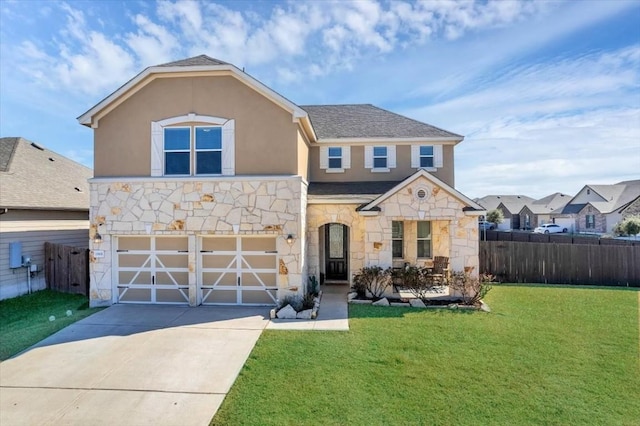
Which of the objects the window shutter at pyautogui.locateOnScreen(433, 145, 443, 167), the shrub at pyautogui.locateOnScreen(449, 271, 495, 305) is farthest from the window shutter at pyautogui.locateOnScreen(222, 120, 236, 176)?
the window shutter at pyautogui.locateOnScreen(433, 145, 443, 167)

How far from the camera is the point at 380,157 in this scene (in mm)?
14281

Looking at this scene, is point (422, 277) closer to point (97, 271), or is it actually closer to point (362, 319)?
point (362, 319)

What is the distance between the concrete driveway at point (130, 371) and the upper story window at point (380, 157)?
8165 mm

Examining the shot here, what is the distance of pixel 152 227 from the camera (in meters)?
10.4

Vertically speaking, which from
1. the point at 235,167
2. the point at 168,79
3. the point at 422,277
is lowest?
the point at 422,277

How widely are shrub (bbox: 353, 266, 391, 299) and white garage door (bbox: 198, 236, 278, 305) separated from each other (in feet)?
9.72

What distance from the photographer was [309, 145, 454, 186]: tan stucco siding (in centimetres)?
1419

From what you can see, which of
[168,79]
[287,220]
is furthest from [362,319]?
[168,79]

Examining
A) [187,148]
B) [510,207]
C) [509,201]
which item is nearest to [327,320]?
[187,148]

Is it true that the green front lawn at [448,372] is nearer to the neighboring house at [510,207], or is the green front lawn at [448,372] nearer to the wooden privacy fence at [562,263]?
the wooden privacy fence at [562,263]

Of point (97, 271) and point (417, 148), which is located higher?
point (417, 148)

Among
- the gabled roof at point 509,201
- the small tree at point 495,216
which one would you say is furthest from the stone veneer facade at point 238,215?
the gabled roof at point 509,201

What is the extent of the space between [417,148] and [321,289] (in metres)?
7.38

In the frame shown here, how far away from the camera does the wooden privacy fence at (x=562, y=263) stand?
43.1 feet
